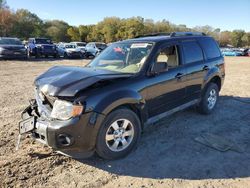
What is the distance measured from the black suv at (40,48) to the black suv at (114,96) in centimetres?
2146

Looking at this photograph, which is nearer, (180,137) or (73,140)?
(73,140)

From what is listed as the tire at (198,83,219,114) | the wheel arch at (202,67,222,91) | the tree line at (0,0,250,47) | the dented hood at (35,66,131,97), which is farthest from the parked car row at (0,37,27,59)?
the tree line at (0,0,250,47)

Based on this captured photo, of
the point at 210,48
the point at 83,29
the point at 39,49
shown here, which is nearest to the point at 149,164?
the point at 210,48

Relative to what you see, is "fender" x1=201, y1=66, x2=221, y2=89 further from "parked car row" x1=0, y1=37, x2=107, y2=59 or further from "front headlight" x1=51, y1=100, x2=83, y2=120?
"parked car row" x1=0, y1=37, x2=107, y2=59

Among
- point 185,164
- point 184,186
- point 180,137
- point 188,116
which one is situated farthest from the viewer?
point 188,116

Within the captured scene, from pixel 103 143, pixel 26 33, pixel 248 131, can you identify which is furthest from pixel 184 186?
pixel 26 33

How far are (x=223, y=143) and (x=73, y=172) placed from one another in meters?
2.66

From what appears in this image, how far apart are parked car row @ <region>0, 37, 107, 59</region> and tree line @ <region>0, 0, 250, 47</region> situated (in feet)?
105

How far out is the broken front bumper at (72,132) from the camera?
12.3 ft

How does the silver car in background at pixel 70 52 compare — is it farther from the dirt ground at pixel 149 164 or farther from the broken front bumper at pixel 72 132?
the broken front bumper at pixel 72 132

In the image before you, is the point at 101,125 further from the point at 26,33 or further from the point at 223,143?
the point at 26,33

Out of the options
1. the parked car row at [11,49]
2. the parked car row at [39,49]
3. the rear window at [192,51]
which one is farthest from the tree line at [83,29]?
the rear window at [192,51]

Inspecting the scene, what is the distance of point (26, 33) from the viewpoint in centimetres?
6419

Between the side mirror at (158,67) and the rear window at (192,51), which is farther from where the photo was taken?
the rear window at (192,51)
